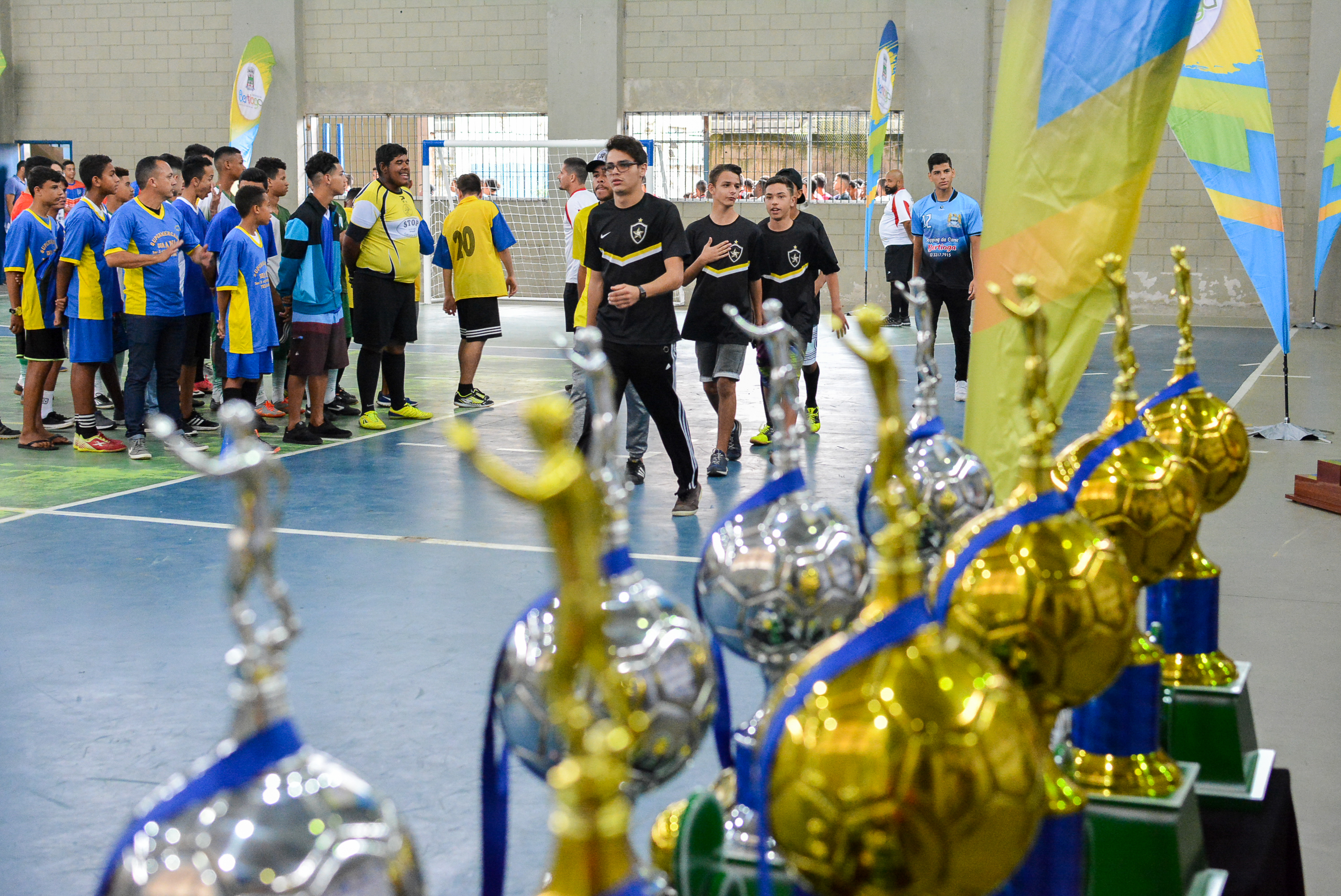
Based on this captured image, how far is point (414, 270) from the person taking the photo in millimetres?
8211

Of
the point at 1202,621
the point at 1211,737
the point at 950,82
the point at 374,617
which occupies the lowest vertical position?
the point at 374,617

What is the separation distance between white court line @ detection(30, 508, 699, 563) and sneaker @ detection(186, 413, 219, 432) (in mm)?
2144

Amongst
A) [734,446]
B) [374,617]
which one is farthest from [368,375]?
[374,617]

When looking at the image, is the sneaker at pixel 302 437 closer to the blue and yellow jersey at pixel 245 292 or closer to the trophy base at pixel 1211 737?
the blue and yellow jersey at pixel 245 292

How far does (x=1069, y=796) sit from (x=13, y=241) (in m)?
7.84

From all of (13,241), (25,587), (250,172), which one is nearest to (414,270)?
(250,172)

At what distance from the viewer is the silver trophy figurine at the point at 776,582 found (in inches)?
43.4

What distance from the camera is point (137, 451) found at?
23.9 ft

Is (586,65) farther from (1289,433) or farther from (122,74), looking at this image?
(1289,433)

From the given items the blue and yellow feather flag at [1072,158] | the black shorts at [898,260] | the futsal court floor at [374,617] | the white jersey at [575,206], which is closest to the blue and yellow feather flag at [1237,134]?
the futsal court floor at [374,617]

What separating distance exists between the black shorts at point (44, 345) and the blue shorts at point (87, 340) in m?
0.20

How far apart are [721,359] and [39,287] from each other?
4.13 metres

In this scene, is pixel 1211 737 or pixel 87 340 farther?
pixel 87 340

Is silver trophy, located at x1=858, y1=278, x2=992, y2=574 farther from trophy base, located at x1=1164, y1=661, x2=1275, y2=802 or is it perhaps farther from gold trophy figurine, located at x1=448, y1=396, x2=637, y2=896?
gold trophy figurine, located at x1=448, y1=396, x2=637, y2=896
